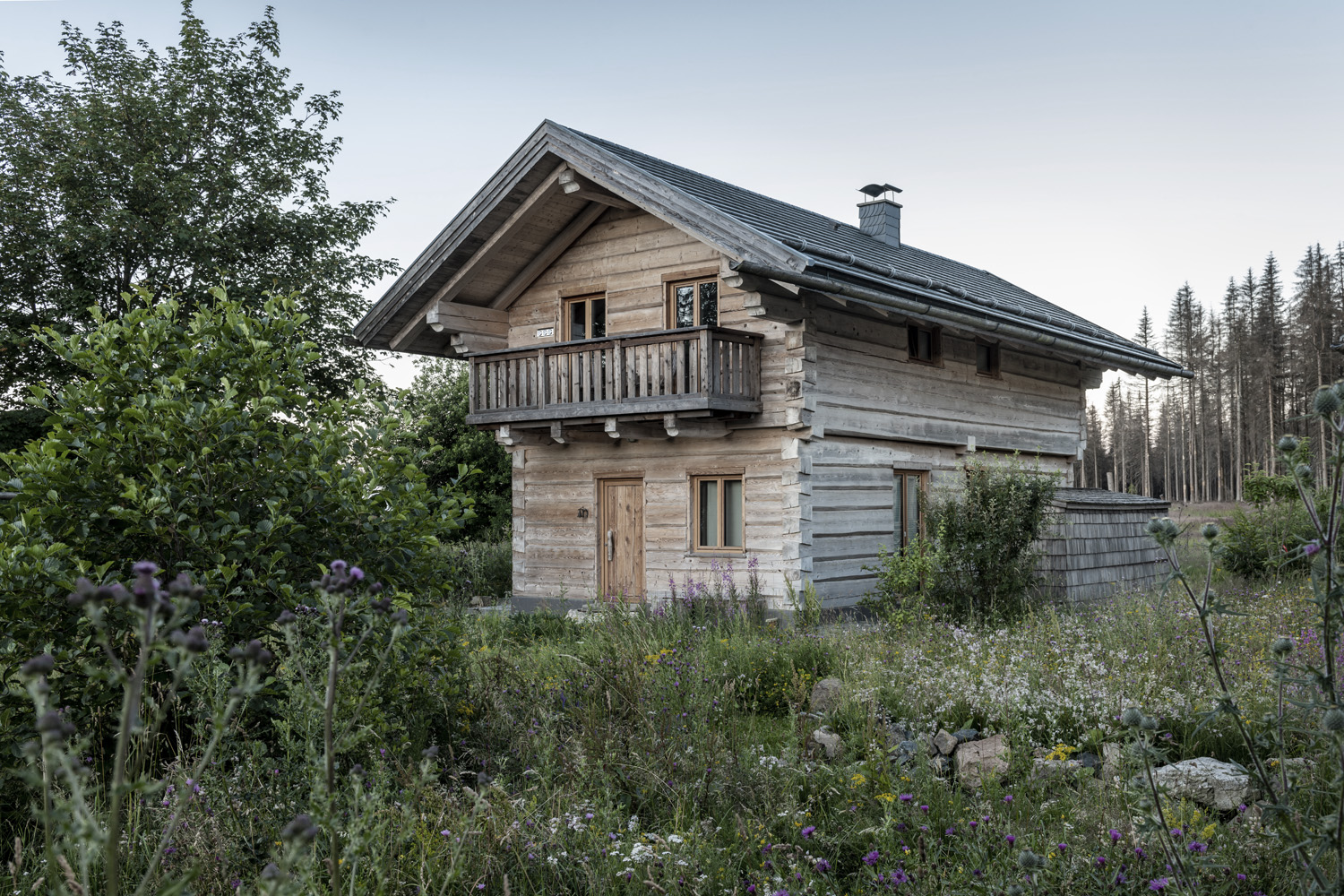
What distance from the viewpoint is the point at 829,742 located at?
591cm

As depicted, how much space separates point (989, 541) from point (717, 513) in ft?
13.8

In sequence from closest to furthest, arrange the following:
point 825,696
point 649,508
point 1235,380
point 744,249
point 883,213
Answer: point 825,696, point 744,249, point 649,508, point 883,213, point 1235,380

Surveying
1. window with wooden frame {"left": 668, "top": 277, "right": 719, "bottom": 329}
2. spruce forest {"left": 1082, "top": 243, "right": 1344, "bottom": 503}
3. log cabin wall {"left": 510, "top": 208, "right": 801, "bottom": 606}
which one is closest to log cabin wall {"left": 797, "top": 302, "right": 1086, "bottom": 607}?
log cabin wall {"left": 510, "top": 208, "right": 801, "bottom": 606}

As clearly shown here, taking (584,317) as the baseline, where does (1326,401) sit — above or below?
below

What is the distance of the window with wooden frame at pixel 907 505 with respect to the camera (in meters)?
14.9

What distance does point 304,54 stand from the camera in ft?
76.0

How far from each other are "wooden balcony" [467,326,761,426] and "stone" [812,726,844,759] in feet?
22.3

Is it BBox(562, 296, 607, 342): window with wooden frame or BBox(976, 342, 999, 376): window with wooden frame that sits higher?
BBox(562, 296, 607, 342): window with wooden frame

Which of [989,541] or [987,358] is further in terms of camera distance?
[987,358]

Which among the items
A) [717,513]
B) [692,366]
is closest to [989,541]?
[717,513]

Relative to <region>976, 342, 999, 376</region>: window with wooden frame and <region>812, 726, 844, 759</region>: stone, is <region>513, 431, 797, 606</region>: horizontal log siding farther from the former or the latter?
<region>812, 726, 844, 759</region>: stone

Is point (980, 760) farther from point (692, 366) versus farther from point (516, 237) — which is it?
point (516, 237)

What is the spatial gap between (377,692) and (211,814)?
0.95 meters

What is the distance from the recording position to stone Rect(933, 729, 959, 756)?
19.1 feet
